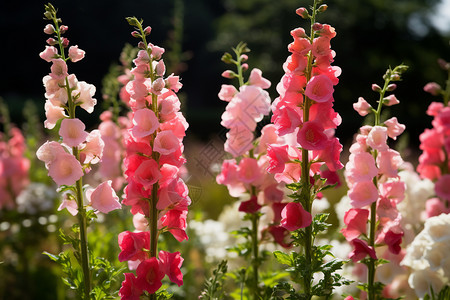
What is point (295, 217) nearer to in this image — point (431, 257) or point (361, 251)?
point (361, 251)

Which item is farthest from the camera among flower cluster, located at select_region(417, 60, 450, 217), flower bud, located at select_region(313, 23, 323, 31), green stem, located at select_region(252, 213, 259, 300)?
flower cluster, located at select_region(417, 60, 450, 217)

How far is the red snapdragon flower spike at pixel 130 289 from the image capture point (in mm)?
1352

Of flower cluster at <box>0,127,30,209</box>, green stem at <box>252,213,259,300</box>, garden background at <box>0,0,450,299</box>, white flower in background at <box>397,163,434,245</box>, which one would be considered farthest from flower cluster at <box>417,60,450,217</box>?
garden background at <box>0,0,450,299</box>

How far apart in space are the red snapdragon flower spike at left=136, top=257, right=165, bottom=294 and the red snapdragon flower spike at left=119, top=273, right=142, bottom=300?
0.06 feet

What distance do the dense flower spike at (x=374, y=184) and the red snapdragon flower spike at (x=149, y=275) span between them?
0.61m

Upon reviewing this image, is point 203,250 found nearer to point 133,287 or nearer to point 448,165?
point 448,165

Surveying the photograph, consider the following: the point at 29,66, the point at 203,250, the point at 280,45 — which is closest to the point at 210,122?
the point at 280,45

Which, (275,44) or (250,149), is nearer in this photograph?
(250,149)

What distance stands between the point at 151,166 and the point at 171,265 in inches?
11.9

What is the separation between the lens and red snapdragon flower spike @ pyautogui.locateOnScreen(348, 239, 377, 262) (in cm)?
151

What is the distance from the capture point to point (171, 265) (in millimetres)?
1395

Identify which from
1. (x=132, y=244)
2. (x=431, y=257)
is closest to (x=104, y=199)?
(x=132, y=244)

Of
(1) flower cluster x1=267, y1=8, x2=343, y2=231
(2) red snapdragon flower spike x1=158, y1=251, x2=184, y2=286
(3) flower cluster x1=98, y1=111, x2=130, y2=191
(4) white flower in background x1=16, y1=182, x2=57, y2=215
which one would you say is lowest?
(2) red snapdragon flower spike x1=158, y1=251, x2=184, y2=286

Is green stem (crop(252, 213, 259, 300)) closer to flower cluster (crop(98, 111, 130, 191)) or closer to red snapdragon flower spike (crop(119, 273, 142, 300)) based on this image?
red snapdragon flower spike (crop(119, 273, 142, 300))
